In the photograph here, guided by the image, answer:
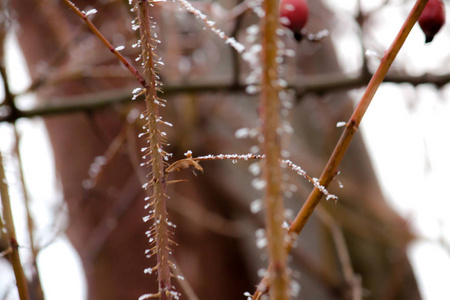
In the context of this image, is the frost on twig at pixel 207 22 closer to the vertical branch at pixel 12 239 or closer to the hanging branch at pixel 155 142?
the hanging branch at pixel 155 142

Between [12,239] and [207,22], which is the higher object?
[207,22]

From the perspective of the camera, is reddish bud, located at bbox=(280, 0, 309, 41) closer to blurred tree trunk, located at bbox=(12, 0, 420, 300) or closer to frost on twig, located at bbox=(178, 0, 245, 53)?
frost on twig, located at bbox=(178, 0, 245, 53)

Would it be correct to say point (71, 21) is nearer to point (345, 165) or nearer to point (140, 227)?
point (140, 227)

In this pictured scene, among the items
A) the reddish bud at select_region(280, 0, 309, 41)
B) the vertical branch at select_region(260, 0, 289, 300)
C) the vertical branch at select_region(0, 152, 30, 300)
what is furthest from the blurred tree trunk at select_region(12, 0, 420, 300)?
the vertical branch at select_region(260, 0, 289, 300)

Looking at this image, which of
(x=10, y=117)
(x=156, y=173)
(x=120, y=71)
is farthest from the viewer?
(x=120, y=71)

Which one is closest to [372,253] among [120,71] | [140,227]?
[140,227]

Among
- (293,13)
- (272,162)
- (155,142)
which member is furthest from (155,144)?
(293,13)

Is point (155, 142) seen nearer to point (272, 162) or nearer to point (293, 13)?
point (272, 162)

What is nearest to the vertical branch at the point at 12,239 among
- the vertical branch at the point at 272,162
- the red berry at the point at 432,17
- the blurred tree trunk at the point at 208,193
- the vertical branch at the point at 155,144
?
the vertical branch at the point at 155,144
